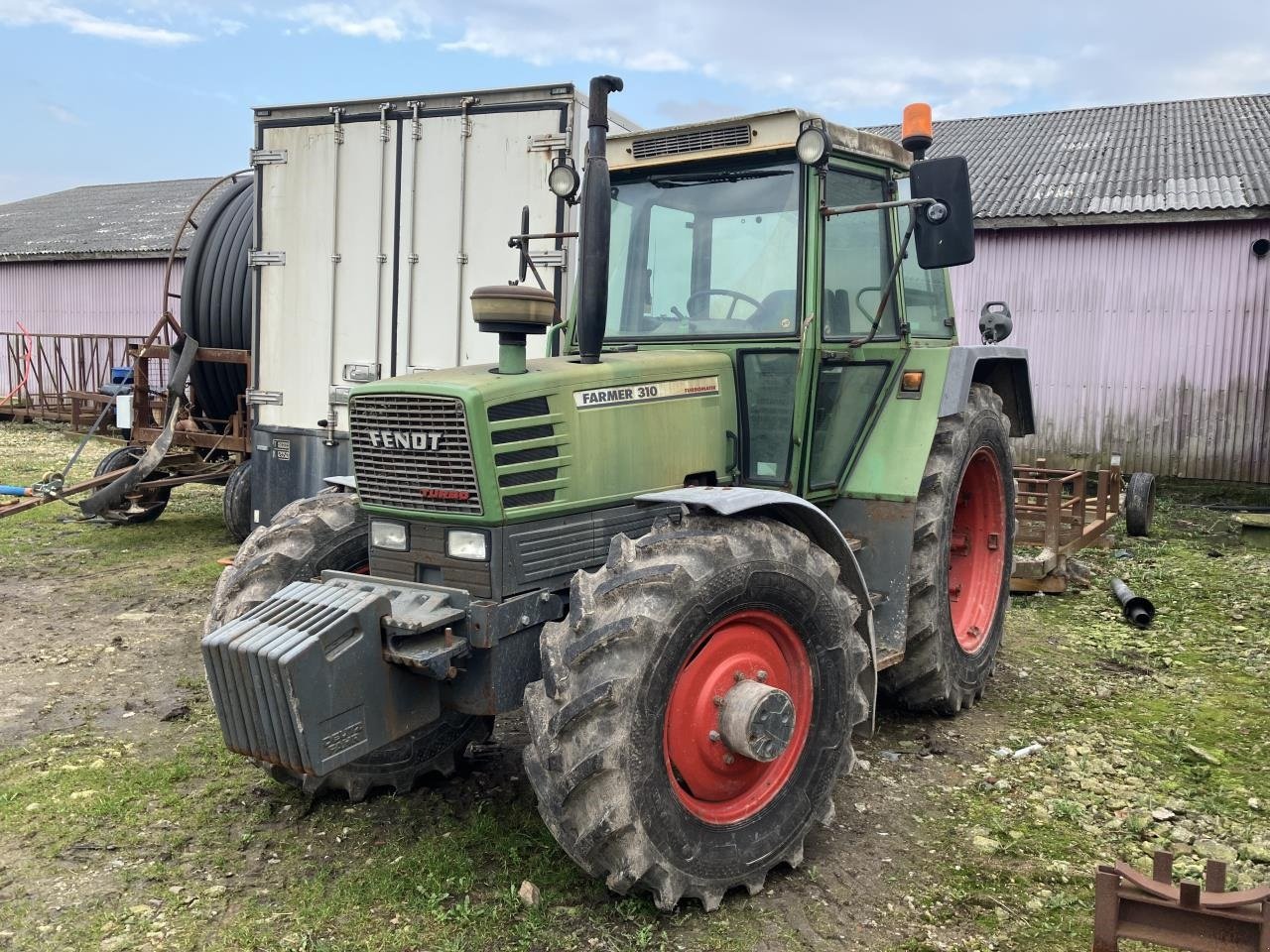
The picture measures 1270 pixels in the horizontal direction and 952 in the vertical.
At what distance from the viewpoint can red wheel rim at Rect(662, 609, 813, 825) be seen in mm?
3221

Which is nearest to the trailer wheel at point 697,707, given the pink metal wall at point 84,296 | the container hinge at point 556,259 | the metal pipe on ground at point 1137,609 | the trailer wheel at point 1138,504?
the container hinge at point 556,259

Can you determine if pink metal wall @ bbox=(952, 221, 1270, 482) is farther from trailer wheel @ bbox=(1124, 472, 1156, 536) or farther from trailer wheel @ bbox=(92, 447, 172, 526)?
trailer wheel @ bbox=(92, 447, 172, 526)

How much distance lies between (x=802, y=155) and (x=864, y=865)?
8.26 ft

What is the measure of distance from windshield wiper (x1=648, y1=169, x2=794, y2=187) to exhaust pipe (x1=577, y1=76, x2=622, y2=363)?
902 mm

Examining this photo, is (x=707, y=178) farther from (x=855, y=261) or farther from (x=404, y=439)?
(x=404, y=439)

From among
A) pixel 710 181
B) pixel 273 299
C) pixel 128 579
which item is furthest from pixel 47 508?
pixel 710 181

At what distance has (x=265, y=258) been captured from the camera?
24.6ft

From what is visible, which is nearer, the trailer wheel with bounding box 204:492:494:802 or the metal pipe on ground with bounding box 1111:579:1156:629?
the trailer wheel with bounding box 204:492:494:802

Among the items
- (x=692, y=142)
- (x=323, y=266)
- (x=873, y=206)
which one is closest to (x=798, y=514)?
(x=873, y=206)

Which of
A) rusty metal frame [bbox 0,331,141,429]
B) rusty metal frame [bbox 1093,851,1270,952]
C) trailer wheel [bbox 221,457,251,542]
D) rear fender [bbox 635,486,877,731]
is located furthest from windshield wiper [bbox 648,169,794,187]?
rusty metal frame [bbox 0,331,141,429]

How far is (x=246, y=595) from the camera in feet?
12.6

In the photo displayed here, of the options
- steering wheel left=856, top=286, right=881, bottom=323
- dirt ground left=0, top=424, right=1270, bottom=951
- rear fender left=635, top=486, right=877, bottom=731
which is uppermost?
steering wheel left=856, top=286, right=881, bottom=323

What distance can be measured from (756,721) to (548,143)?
14.1 ft

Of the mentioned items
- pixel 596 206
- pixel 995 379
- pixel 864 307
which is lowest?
pixel 995 379
